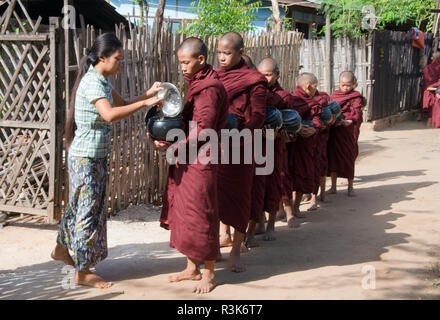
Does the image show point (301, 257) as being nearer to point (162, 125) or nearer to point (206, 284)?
point (206, 284)

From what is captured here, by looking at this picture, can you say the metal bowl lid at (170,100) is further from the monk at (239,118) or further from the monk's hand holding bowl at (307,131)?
the monk's hand holding bowl at (307,131)

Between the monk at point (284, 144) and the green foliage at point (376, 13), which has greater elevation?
the green foliage at point (376, 13)

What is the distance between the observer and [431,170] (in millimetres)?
9148

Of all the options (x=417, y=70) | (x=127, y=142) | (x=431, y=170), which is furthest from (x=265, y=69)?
(x=417, y=70)

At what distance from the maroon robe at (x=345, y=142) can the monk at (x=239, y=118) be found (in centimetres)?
326

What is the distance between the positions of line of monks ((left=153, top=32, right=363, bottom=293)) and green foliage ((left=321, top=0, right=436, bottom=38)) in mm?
8453

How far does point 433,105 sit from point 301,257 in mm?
10877

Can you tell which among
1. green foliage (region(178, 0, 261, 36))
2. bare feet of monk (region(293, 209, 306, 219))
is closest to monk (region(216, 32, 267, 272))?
bare feet of monk (region(293, 209, 306, 219))

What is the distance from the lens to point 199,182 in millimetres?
3885

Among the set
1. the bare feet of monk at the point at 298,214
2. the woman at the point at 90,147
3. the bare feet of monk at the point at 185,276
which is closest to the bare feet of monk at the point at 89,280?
the woman at the point at 90,147

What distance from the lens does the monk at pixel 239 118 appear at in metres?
4.45

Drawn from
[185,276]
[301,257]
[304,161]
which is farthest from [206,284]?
[304,161]
